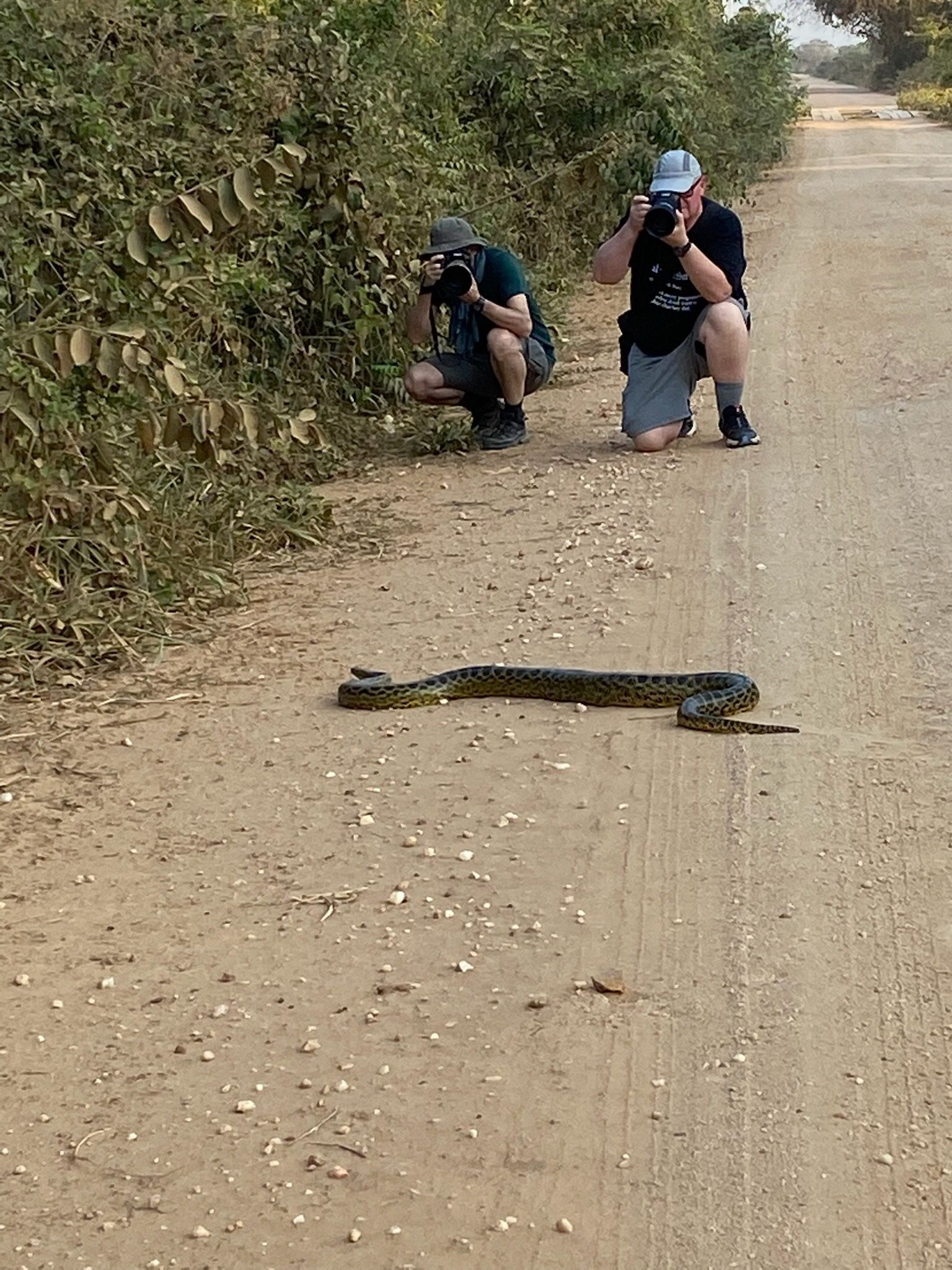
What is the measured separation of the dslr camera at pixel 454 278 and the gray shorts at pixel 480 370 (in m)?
0.39

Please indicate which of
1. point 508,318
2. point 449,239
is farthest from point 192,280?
point 508,318

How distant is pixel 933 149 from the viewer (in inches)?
1312

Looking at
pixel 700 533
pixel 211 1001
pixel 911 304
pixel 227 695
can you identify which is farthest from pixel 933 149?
pixel 211 1001

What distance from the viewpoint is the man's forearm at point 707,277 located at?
875 cm

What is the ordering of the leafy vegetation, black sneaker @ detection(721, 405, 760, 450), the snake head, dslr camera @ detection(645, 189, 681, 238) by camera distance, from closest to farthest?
the snake head, the leafy vegetation, dslr camera @ detection(645, 189, 681, 238), black sneaker @ detection(721, 405, 760, 450)

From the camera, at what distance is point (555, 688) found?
18.8ft

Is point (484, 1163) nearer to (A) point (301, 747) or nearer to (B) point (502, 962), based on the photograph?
(B) point (502, 962)

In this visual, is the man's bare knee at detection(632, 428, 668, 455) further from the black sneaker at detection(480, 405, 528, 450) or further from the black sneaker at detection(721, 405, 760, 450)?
the black sneaker at detection(480, 405, 528, 450)

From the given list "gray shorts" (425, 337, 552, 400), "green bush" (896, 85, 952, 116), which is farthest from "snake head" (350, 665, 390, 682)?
"green bush" (896, 85, 952, 116)

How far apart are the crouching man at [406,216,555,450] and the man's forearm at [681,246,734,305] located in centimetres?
103

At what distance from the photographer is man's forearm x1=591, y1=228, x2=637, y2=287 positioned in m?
8.88

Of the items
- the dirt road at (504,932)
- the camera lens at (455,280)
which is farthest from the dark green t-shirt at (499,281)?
the dirt road at (504,932)

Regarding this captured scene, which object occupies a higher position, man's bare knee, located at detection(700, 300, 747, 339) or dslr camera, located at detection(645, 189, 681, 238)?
dslr camera, located at detection(645, 189, 681, 238)

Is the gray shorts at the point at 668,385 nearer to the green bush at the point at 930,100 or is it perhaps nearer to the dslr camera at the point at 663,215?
the dslr camera at the point at 663,215
